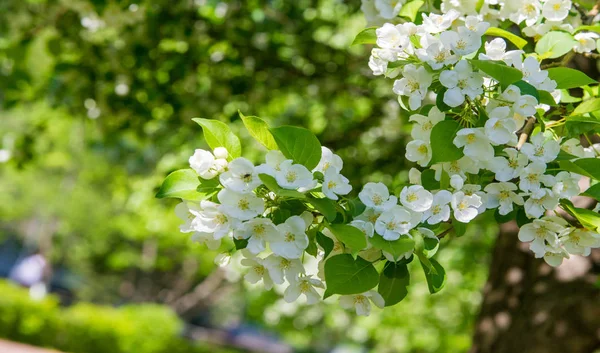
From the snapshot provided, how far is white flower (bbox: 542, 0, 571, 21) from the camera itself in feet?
4.73

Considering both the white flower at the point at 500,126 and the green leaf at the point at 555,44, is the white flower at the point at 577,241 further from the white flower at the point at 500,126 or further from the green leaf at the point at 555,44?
the green leaf at the point at 555,44

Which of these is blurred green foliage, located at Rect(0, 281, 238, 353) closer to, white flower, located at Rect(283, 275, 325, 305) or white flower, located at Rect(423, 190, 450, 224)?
white flower, located at Rect(283, 275, 325, 305)

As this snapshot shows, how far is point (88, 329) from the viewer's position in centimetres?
1191

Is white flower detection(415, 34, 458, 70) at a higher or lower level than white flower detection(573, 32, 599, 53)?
higher

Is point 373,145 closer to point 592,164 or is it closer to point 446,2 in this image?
point 446,2

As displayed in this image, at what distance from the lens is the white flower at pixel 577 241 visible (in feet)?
3.87

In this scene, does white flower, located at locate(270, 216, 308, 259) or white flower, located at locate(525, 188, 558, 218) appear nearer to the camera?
white flower, located at locate(270, 216, 308, 259)

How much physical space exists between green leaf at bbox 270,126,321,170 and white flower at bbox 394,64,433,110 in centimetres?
22

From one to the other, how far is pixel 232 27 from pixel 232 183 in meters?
2.48

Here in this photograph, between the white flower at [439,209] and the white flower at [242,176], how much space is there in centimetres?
29

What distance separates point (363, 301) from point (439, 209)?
21 cm

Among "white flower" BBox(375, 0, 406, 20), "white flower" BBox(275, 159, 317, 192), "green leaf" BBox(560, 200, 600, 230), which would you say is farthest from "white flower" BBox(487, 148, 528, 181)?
"white flower" BBox(375, 0, 406, 20)

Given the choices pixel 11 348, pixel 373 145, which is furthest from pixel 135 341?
pixel 373 145

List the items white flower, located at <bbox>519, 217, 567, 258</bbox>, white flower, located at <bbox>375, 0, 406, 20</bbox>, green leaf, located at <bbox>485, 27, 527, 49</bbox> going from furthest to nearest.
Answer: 1. white flower, located at <bbox>375, 0, 406, 20</bbox>
2. green leaf, located at <bbox>485, 27, 527, 49</bbox>
3. white flower, located at <bbox>519, 217, 567, 258</bbox>
